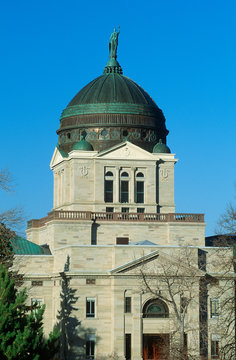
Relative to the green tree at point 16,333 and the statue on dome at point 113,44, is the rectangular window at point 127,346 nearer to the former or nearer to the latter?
the green tree at point 16,333

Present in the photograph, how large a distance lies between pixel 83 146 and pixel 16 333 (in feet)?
116

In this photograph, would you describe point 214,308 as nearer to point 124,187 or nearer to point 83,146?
point 124,187

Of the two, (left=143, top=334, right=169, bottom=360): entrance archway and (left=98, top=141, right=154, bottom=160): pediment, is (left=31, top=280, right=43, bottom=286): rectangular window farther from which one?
(left=98, top=141, right=154, bottom=160): pediment

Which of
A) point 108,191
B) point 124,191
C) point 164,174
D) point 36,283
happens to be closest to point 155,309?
point 36,283

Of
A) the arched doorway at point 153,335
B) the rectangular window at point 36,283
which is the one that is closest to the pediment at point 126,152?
the rectangular window at point 36,283

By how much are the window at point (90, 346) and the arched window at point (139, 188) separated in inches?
674

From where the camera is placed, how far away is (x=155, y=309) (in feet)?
262

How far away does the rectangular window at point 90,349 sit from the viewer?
78875mm

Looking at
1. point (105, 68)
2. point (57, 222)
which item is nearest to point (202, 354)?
point (57, 222)

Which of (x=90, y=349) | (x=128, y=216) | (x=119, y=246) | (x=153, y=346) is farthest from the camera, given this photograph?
(x=128, y=216)

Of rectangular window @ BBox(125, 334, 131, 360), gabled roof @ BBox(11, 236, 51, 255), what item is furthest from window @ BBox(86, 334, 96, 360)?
gabled roof @ BBox(11, 236, 51, 255)

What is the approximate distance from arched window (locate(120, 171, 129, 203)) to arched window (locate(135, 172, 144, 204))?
85 centimetres

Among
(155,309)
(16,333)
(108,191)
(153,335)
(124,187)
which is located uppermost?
(124,187)

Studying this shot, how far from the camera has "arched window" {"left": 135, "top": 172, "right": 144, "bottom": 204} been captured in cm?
9244
